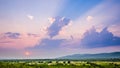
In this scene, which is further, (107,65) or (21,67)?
(107,65)

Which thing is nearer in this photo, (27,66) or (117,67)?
(27,66)

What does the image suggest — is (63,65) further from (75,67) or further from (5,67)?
(5,67)

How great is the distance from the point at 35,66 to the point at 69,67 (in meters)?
12.8

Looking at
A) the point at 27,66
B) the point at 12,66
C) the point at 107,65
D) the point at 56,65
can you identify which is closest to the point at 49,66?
the point at 56,65

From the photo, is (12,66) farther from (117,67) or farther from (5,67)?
(117,67)

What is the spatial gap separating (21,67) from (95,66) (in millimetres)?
28351

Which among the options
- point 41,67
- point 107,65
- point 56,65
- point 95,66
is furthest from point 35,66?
point 107,65

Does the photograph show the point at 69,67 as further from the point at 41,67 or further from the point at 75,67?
the point at 41,67

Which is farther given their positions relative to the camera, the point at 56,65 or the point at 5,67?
the point at 56,65

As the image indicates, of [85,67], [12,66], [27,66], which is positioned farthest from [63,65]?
[12,66]

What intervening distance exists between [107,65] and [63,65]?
708 inches

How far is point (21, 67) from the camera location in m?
80.8

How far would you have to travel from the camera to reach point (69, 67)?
83250 millimetres

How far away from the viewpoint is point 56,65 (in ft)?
276
